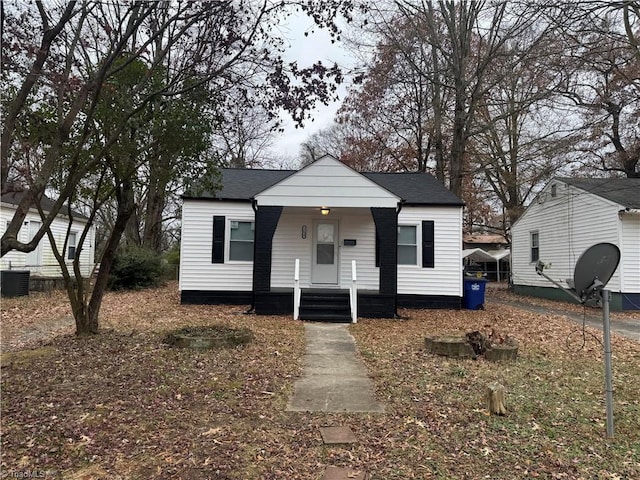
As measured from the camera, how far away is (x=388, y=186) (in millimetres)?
13586

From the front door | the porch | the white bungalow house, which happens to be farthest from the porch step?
the front door

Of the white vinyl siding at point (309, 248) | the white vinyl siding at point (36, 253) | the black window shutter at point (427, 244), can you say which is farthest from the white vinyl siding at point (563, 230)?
the white vinyl siding at point (36, 253)

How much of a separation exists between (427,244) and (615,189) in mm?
7613

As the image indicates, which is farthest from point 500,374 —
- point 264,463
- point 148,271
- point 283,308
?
point 148,271

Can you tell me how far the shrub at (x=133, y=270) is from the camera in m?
14.6

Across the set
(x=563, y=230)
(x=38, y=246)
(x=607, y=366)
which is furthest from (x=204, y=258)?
(x=563, y=230)

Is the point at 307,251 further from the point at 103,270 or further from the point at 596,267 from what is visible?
the point at 596,267

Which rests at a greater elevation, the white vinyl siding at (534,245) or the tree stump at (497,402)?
the white vinyl siding at (534,245)

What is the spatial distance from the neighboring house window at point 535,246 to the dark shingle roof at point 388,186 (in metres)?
6.62

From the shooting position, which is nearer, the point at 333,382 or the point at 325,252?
the point at 333,382

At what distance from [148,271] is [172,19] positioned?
1159 centimetres

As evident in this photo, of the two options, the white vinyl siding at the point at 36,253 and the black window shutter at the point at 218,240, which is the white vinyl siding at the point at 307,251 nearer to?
the black window shutter at the point at 218,240

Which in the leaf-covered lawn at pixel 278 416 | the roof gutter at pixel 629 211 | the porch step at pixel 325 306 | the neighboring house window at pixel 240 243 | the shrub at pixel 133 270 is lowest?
the leaf-covered lawn at pixel 278 416

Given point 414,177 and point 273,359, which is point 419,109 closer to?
point 414,177
